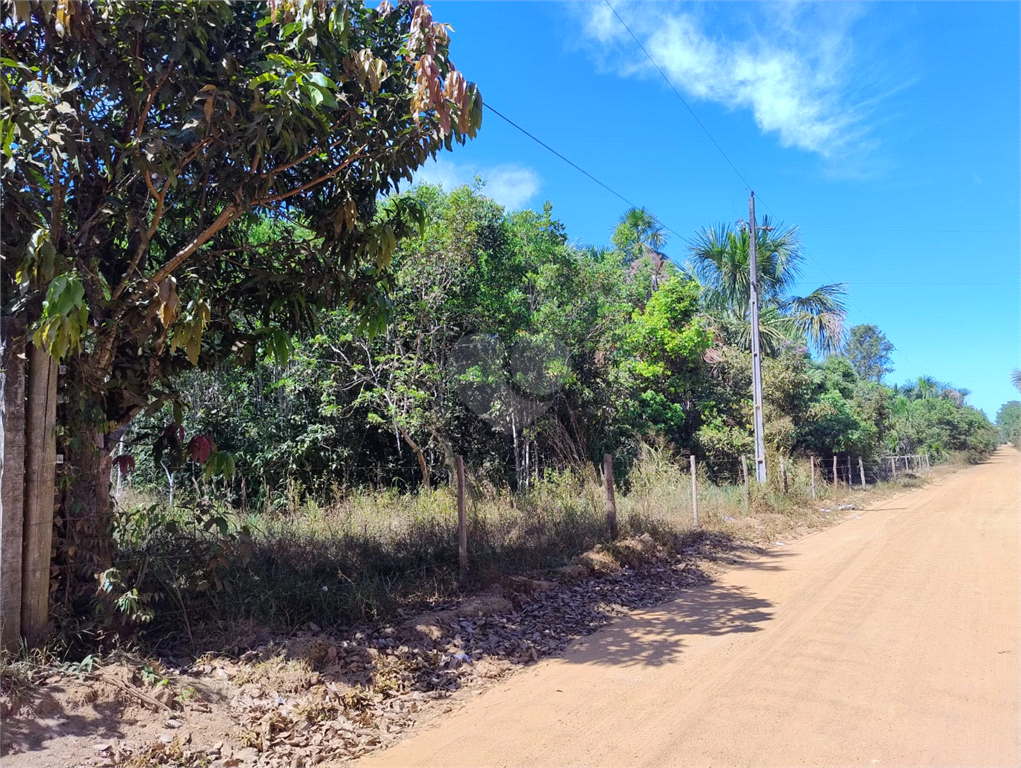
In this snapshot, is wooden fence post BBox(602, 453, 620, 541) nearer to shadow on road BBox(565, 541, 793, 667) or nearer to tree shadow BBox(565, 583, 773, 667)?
shadow on road BBox(565, 541, 793, 667)

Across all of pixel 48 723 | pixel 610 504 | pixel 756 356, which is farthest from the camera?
pixel 756 356

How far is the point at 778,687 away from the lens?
16.7ft

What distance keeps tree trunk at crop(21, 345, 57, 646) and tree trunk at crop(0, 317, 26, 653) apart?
2.5 inches

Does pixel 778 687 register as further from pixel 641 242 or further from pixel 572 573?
pixel 641 242

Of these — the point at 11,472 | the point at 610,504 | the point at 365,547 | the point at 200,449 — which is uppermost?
the point at 200,449

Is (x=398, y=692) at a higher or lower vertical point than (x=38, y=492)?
lower

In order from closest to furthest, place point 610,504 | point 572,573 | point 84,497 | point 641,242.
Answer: point 84,497
point 572,573
point 610,504
point 641,242

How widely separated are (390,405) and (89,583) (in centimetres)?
733

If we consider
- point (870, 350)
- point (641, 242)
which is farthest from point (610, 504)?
point (870, 350)

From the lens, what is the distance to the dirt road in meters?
4.12

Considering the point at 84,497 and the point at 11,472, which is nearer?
the point at 11,472

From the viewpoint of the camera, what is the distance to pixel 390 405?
1265 cm

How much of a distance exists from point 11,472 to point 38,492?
0.27 meters

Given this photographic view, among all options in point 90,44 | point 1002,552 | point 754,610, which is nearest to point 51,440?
point 90,44
